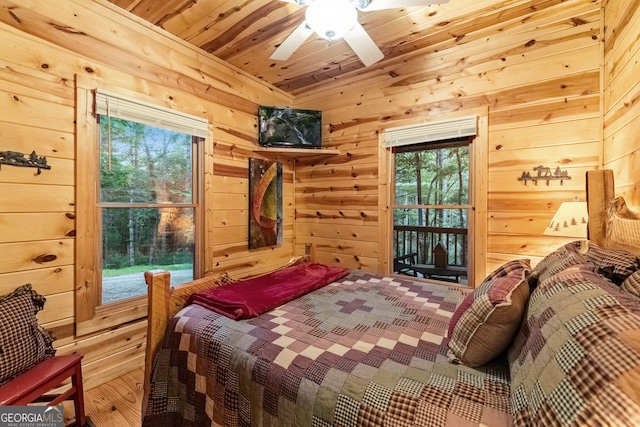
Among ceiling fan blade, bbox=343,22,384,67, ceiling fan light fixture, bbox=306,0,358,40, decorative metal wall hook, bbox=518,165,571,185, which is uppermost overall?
ceiling fan blade, bbox=343,22,384,67

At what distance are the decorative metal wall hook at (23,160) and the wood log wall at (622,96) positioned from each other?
11.4 ft

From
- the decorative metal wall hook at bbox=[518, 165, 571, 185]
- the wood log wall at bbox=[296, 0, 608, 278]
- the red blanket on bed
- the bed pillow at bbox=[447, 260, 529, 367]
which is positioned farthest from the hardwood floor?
the decorative metal wall hook at bbox=[518, 165, 571, 185]

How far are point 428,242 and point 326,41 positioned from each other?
244 cm

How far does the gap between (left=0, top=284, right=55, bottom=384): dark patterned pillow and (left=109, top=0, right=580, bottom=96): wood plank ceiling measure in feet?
7.03

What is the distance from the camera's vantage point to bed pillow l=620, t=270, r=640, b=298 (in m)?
0.88

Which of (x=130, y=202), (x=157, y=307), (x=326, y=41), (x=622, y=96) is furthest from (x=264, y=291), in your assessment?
(x=622, y=96)

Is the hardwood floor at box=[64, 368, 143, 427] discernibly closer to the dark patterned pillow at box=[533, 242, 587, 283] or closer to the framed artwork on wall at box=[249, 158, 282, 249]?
the framed artwork on wall at box=[249, 158, 282, 249]

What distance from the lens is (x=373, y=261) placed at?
3207 millimetres

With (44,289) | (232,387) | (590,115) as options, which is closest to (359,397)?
(232,387)

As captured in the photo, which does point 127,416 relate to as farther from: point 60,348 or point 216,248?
point 216,248

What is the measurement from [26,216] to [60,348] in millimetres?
917

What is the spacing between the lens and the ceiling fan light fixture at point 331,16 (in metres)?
1.63

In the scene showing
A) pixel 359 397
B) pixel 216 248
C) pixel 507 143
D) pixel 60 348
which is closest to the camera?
pixel 359 397

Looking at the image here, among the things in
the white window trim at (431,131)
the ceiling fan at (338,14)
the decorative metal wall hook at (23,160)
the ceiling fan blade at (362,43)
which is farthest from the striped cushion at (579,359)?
→ the decorative metal wall hook at (23,160)
